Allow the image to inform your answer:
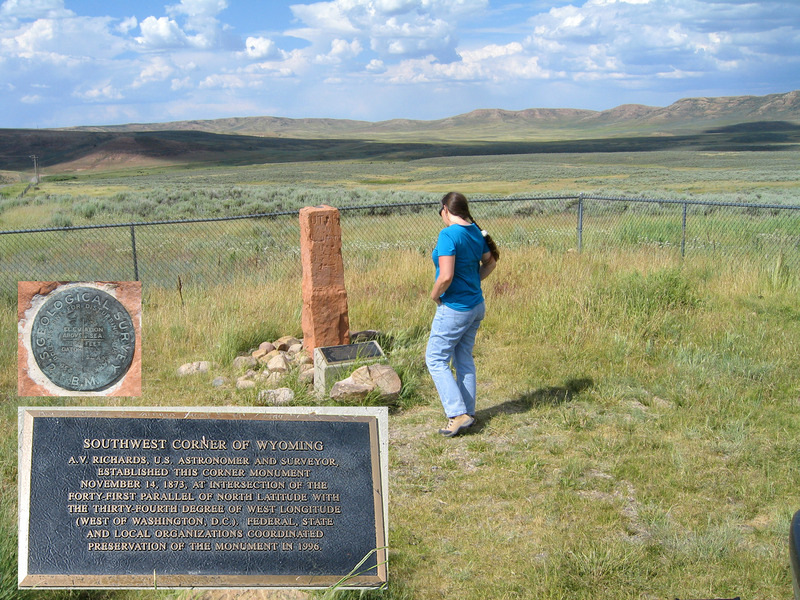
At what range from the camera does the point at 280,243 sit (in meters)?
15.6

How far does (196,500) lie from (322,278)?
13.1ft

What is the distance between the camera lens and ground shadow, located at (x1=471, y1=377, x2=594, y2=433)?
5.68 m

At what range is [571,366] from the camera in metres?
6.61

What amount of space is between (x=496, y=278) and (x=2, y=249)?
11.4 metres

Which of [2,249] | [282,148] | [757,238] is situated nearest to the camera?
[757,238]

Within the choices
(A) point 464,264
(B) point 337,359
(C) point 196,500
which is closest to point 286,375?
(B) point 337,359

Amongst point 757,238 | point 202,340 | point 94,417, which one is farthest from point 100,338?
point 757,238

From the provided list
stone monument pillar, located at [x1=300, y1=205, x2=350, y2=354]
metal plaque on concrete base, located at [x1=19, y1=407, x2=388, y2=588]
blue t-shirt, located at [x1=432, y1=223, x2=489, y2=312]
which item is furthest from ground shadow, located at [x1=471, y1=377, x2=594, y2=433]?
metal plaque on concrete base, located at [x1=19, y1=407, x2=388, y2=588]

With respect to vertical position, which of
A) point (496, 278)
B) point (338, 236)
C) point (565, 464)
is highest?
point (338, 236)

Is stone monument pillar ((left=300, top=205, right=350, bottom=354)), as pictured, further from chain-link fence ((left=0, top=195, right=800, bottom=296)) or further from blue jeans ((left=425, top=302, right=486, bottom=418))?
chain-link fence ((left=0, top=195, right=800, bottom=296))

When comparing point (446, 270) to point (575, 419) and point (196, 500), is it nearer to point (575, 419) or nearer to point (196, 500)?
point (575, 419)

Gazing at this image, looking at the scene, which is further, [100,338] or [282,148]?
[282,148]

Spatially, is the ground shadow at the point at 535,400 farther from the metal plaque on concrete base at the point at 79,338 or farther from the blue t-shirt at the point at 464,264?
the metal plaque on concrete base at the point at 79,338

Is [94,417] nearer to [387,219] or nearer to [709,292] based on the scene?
[709,292]
